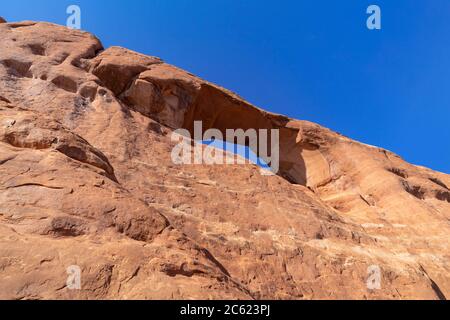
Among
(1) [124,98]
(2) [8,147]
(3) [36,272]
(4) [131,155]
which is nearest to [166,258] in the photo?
(3) [36,272]

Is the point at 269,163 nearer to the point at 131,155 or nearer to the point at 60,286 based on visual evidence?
the point at 131,155

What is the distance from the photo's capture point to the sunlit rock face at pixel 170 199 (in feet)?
17.6

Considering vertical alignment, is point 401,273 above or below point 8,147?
below

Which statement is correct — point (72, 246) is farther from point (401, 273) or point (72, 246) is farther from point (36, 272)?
point (401, 273)

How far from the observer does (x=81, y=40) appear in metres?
16.5

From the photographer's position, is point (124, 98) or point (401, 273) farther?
point (124, 98)

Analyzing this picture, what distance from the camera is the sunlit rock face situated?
5.37 m

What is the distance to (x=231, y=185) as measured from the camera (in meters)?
12.6

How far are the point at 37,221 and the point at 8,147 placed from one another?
1.94m

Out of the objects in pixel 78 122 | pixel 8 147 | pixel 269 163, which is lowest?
pixel 8 147

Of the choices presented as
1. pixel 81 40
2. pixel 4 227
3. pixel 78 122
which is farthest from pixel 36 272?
pixel 81 40

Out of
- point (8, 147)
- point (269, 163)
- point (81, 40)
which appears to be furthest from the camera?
point (269, 163)

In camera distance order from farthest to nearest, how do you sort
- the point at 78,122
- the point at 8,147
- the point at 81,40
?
the point at 81,40 < the point at 78,122 < the point at 8,147

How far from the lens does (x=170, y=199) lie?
35.2 feet
